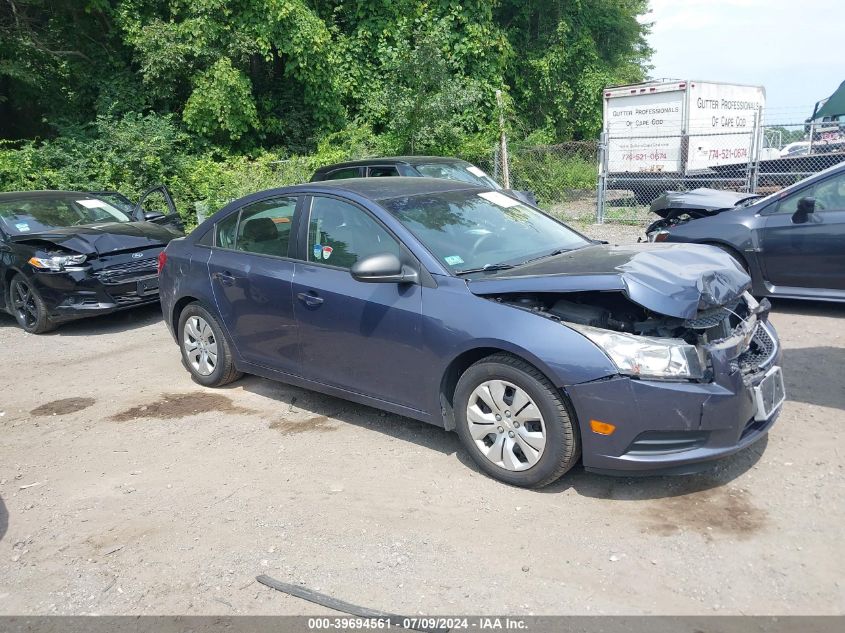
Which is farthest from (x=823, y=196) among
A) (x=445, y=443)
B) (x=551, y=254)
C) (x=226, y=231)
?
(x=226, y=231)

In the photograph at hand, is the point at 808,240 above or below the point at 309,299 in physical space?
below

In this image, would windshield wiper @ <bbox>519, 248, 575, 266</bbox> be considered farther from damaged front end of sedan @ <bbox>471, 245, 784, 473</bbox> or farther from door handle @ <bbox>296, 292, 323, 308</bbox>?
door handle @ <bbox>296, 292, 323, 308</bbox>

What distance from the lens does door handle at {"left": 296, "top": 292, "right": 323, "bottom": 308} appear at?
4.81m

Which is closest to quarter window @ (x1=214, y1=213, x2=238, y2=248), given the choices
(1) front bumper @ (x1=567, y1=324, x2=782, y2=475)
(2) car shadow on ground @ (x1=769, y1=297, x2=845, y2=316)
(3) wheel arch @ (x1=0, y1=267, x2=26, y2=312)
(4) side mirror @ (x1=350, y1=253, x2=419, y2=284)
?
(4) side mirror @ (x1=350, y1=253, x2=419, y2=284)

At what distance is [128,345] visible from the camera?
7.73 metres

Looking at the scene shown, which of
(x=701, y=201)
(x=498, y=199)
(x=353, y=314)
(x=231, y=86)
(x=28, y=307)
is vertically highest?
(x=231, y=86)

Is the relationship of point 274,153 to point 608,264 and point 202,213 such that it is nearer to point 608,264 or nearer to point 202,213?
point 202,213

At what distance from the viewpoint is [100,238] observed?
8328 mm

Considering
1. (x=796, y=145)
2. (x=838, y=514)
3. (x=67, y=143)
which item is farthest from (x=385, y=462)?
(x=796, y=145)

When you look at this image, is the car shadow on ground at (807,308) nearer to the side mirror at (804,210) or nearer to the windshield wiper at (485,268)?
the side mirror at (804,210)

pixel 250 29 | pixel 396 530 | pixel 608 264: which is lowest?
pixel 396 530

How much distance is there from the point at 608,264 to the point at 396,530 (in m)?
A: 1.89

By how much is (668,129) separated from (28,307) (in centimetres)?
1422

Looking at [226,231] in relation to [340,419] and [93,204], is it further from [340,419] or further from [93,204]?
[93,204]
